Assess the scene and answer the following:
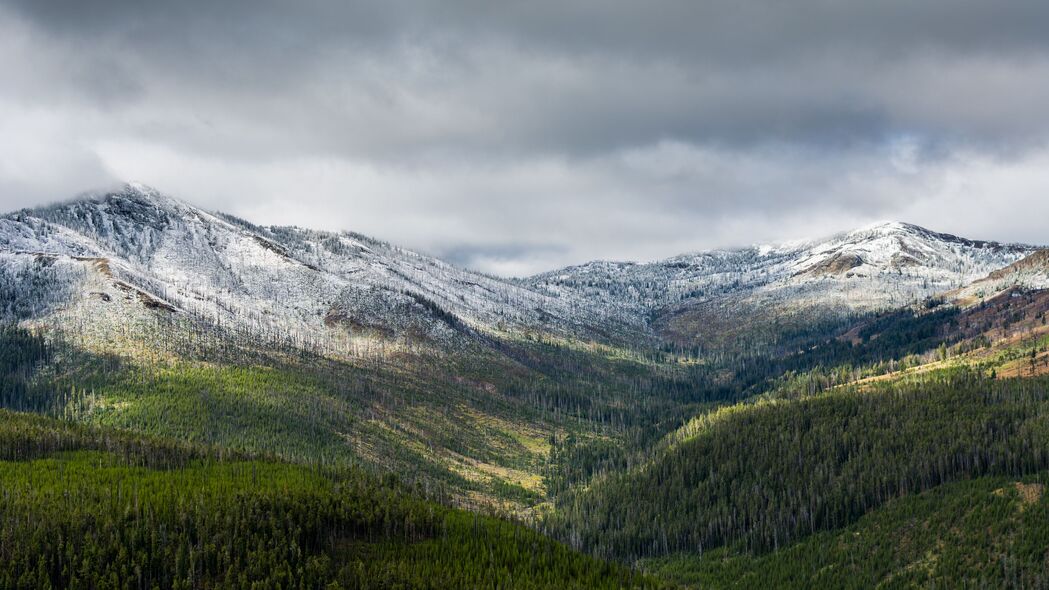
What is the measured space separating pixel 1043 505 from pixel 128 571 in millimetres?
215904

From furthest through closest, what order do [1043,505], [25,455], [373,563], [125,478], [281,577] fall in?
[1043,505]
[25,455]
[125,478]
[373,563]
[281,577]

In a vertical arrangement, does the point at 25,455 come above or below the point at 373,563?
above

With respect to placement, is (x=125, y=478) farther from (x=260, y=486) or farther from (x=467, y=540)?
(x=467, y=540)

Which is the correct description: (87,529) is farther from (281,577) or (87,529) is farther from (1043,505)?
(1043,505)

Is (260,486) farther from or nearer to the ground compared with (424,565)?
farther from the ground

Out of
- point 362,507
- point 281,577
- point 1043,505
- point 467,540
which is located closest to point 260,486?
point 362,507

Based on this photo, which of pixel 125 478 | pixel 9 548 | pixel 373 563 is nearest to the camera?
pixel 9 548

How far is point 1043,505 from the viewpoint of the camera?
7741 inches

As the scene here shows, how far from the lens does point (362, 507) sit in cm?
17100

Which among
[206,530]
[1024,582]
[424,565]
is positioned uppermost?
[206,530]

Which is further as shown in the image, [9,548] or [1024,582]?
[1024,582]

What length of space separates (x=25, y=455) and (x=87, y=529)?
60.7 metres

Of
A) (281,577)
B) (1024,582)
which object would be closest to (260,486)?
(281,577)

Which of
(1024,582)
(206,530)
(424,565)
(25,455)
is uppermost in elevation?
(25,455)
